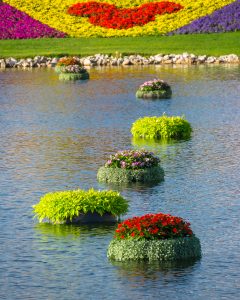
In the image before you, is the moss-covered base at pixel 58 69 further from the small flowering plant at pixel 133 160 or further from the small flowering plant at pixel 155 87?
the small flowering plant at pixel 133 160

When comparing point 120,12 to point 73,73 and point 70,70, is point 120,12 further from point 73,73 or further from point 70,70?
point 73,73

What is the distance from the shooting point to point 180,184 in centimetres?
3400

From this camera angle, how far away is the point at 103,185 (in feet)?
112

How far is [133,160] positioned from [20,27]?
6319 cm

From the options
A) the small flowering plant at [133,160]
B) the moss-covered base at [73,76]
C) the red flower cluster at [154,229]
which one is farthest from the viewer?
the moss-covered base at [73,76]

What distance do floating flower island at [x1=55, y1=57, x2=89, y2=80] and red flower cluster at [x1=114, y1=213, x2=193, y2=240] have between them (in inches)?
→ 1876

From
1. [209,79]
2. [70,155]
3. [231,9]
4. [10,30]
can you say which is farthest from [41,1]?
[70,155]

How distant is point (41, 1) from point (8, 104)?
47746 mm

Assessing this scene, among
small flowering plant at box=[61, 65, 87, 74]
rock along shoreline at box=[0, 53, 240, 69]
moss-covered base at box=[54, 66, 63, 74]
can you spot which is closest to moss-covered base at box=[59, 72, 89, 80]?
Answer: small flowering plant at box=[61, 65, 87, 74]

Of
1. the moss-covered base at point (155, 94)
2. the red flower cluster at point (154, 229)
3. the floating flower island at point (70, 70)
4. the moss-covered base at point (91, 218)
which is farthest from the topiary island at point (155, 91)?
the red flower cluster at point (154, 229)

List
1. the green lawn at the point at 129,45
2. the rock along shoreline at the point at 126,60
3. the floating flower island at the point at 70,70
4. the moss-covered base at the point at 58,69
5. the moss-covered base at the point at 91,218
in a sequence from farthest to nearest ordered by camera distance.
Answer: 1. the green lawn at the point at 129,45
2. the rock along shoreline at the point at 126,60
3. the moss-covered base at the point at 58,69
4. the floating flower island at the point at 70,70
5. the moss-covered base at the point at 91,218

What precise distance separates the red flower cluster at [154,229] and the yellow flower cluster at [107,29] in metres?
69.6

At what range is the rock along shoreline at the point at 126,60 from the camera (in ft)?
259

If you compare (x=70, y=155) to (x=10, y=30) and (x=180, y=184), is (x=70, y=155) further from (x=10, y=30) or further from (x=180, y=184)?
(x=10, y=30)
